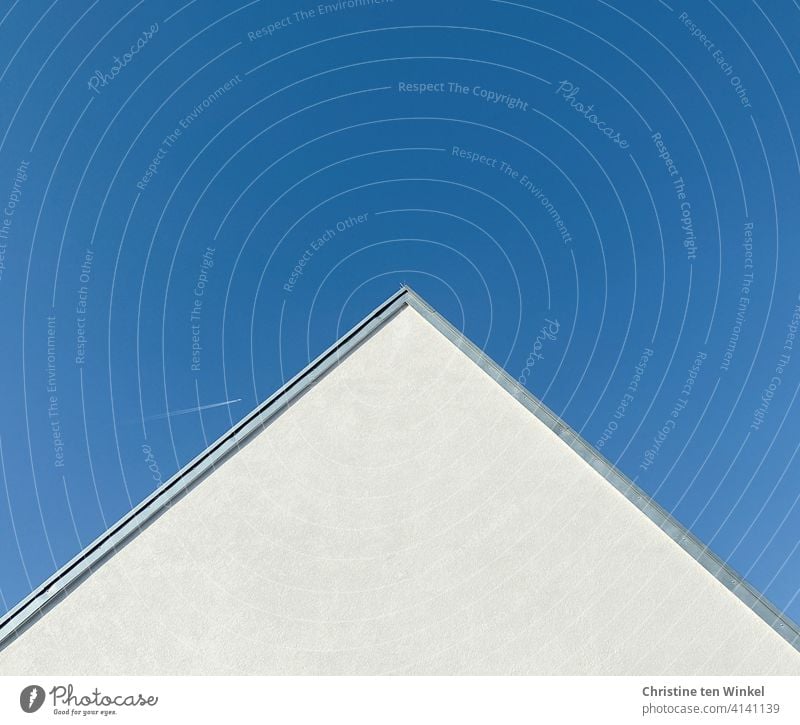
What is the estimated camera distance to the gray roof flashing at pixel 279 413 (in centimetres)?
1270

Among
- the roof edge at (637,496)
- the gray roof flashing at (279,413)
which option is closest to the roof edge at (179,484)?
the gray roof flashing at (279,413)

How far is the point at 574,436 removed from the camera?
550 inches

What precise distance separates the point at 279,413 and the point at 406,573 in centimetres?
450

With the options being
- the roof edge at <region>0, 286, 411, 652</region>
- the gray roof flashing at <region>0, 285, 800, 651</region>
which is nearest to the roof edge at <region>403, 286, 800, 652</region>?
the gray roof flashing at <region>0, 285, 800, 651</region>

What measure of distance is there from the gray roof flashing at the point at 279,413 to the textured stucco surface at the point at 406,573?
0.20 metres

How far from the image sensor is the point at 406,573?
1324cm

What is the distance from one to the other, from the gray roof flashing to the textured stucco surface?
20 cm

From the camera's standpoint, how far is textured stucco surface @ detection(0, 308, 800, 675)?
12602 millimetres

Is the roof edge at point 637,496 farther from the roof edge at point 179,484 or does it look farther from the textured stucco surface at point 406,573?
the roof edge at point 179,484

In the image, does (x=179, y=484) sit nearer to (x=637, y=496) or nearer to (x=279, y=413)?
(x=279, y=413)

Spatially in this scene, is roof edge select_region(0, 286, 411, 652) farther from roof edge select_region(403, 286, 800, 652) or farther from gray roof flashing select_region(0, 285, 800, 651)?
roof edge select_region(403, 286, 800, 652)

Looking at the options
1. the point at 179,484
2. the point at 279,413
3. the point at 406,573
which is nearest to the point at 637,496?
the point at 406,573
